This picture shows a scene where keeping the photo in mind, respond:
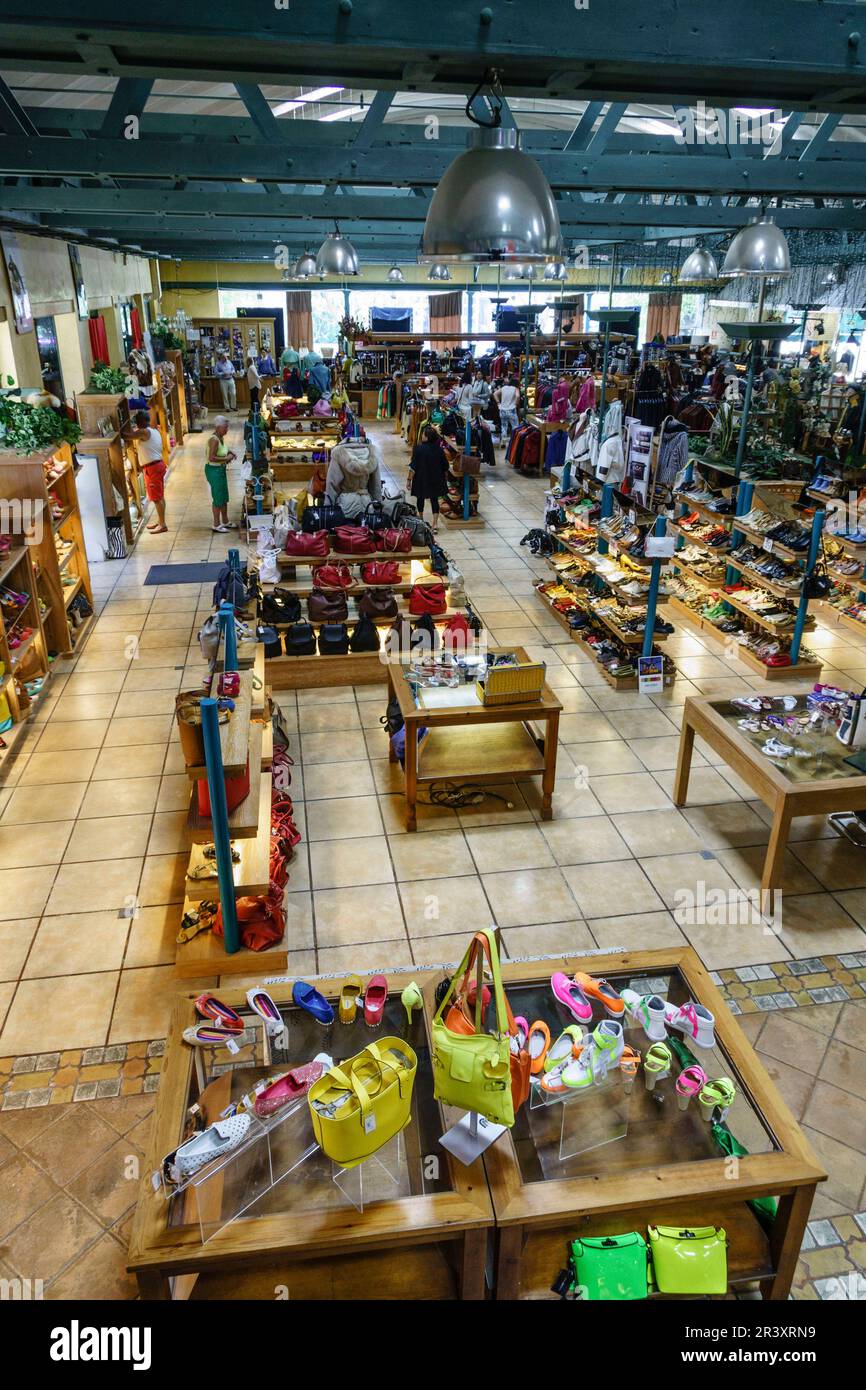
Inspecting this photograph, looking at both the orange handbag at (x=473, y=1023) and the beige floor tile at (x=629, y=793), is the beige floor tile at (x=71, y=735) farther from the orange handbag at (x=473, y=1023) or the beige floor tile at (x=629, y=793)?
the orange handbag at (x=473, y=1023)

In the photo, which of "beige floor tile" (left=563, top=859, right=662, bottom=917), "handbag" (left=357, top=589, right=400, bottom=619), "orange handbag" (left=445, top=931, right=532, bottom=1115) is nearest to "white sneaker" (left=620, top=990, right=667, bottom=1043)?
"orange handbag" (left=445, top=931, right=532, bottom=1115)

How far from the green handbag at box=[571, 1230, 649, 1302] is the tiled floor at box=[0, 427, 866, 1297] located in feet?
2.59

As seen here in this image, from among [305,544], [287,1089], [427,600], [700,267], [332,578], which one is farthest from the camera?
[700,267]

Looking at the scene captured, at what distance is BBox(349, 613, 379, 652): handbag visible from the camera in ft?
25.4

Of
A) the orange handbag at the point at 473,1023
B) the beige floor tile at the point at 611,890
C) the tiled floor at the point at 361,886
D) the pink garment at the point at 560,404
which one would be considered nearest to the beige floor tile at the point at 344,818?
the tiled floor at the point at 361,886

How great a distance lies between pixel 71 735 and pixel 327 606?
235cm

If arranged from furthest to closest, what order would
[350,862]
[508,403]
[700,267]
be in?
[508,403] < [700,267] < [350,862]

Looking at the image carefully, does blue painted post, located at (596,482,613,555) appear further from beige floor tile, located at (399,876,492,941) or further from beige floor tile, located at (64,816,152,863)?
beige floor tile, located at (64,816,152,863)

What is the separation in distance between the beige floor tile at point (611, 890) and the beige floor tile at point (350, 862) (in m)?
1.10

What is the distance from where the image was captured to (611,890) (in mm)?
5230

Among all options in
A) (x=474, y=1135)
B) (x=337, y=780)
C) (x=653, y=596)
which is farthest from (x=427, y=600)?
(x=474, y=1135)

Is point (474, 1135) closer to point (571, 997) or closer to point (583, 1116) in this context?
point (583, 1116)

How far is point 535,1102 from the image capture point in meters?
3.09

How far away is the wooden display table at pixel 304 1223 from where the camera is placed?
2.59 m
